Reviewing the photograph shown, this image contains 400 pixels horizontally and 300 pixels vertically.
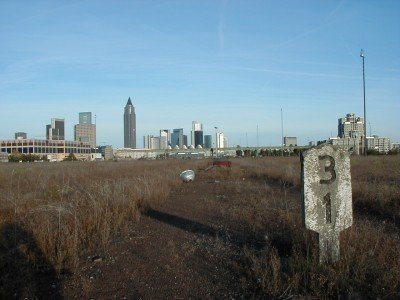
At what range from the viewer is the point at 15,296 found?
5309mm

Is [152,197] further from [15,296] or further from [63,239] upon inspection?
A: [15,296]

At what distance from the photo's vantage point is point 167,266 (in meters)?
6.22

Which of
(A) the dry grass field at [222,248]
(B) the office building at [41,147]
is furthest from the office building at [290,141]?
(A) the dry grass field at [222,248]

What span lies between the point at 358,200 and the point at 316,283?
808 cm

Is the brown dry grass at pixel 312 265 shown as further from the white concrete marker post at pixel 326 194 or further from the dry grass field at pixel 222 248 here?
the white concrete marker post at pixel 326 194

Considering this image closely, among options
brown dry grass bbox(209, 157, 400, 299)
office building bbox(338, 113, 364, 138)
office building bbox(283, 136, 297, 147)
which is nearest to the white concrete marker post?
brown dry grass bbox(209, 157, 400, 299)

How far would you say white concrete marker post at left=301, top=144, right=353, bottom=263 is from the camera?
18.7 ft

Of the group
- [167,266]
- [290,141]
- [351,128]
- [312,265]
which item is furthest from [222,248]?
[290,141]

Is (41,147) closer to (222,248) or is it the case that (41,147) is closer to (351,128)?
(351,128)

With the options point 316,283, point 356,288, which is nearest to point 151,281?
point 316,283

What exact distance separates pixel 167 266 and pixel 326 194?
8.34ft

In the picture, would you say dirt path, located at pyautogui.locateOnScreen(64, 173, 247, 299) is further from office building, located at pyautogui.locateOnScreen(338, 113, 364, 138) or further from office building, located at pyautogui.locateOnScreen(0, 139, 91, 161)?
office building, located at pyautogui.locateOnScreen(0, 139, 91, 161)

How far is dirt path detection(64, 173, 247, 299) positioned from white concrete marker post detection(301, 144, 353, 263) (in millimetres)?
1302

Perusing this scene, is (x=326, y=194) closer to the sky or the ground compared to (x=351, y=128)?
closer to the ground
